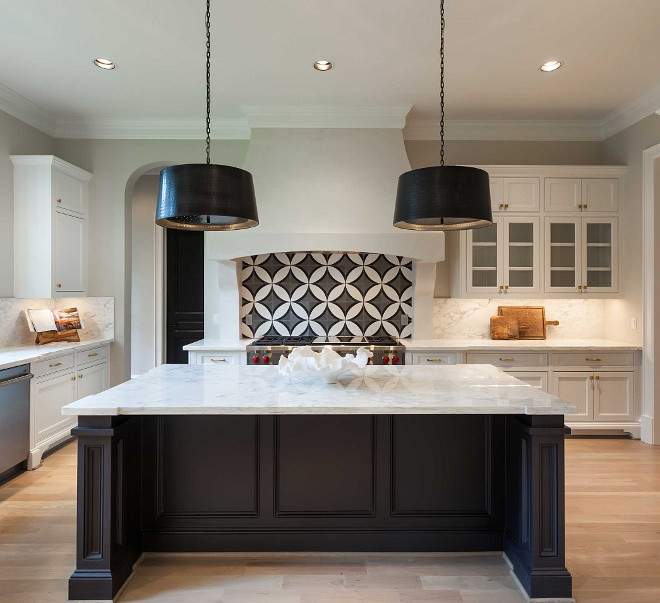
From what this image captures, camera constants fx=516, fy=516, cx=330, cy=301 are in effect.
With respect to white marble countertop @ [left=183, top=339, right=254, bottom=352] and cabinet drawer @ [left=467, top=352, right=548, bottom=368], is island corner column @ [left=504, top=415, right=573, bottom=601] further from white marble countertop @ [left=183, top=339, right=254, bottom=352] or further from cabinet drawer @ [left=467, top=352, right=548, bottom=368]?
white marble countertop @ [left=183, top=339, right=254, bottom=352]

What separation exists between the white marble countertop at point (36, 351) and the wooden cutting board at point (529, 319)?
3.98 m

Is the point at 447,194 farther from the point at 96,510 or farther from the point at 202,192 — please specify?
the point at 96,510

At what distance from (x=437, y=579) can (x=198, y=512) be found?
119 centimetres

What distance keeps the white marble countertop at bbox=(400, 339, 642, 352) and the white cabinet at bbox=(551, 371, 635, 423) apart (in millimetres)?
236

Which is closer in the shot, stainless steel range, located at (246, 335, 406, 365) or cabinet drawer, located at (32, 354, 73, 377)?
cabinet drawer, located at (32, 354, 73, 377)

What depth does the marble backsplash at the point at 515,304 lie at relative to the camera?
5.24m

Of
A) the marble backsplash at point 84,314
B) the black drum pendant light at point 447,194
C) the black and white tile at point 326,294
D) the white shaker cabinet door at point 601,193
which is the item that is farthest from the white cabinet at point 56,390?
the white shaker cabinet door at point 601,193

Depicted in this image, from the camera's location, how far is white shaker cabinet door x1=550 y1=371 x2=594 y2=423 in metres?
4.64

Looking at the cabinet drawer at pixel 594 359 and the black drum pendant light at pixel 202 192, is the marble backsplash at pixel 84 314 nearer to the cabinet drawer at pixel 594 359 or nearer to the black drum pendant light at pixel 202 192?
the black drum pendant light at pixel 202 192

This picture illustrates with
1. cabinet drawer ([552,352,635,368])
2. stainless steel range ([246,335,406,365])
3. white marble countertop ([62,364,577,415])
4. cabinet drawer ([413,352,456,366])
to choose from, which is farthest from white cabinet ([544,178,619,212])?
white marble countertop ([62,364,577,415])

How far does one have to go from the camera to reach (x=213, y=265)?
521 centimetres

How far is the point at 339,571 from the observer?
2.45 meters

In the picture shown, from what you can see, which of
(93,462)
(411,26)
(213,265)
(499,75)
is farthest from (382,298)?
(93,462)

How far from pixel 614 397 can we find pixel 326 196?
319 cm
